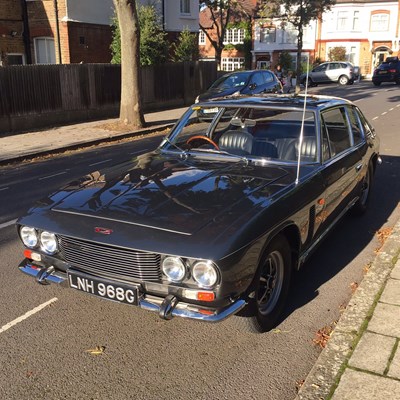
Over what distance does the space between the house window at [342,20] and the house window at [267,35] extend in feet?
22.9

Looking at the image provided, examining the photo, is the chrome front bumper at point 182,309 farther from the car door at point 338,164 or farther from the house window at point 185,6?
the house window at point 185,6

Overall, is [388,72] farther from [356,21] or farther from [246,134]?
[246,134]

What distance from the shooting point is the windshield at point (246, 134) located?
4.41 meters

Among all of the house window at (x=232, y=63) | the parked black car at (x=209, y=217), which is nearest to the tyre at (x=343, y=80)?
the house window at (x=232, y=63)

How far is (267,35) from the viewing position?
177ft

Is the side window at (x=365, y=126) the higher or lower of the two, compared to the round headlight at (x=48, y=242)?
higher

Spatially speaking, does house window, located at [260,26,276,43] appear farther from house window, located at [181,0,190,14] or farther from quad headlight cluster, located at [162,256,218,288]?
quad headlight cluster, located at [162,256,218,288]

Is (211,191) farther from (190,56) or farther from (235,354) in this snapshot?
(190,56)

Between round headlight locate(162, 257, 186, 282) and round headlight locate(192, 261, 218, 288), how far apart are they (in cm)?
8

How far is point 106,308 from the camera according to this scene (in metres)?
3.92

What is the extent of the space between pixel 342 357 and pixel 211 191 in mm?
1475

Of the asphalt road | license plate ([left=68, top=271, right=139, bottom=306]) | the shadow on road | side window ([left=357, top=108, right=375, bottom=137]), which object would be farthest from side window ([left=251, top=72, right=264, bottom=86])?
license plate ([left=68, top=271, right=139, bottom=306])

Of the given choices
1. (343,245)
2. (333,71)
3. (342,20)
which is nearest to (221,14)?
(333,71)

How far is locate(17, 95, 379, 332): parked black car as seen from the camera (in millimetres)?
2967
